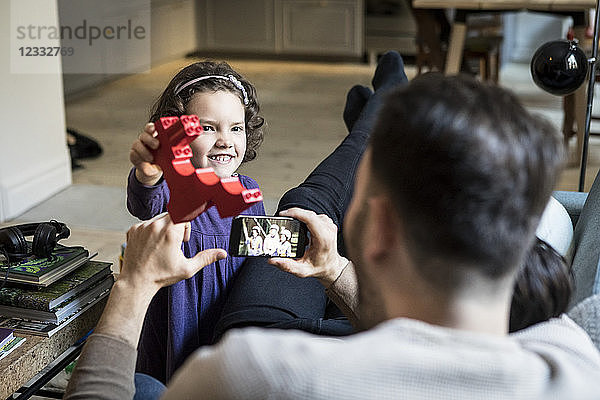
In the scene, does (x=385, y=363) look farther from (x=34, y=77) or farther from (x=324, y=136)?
(x=324, y=136)

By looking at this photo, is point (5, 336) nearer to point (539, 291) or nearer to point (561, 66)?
point (539, 291)

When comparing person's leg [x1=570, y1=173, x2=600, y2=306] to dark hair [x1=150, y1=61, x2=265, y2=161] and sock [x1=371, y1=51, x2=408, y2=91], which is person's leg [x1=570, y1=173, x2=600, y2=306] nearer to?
dark hair [x1=150, y1=61, x2=265, y2=161]

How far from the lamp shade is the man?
1512 mm

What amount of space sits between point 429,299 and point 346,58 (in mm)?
6497

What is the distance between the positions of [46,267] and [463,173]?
3.60ft

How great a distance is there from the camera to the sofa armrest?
6.11 feet

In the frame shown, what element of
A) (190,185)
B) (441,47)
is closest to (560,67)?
(190,185)

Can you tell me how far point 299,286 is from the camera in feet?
4.76

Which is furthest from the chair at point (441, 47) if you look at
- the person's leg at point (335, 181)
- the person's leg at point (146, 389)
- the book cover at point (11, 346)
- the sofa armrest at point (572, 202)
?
the person's leg at point (146, 389)

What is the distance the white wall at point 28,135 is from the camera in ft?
10.1

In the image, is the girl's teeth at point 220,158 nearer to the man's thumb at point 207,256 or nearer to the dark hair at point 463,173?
the man's thumb at point 207,256

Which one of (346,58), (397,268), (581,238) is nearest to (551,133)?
(397,268)

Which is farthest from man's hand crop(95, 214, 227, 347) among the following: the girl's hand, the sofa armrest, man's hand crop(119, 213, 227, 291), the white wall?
the white wall

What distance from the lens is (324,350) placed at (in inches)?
22.1
